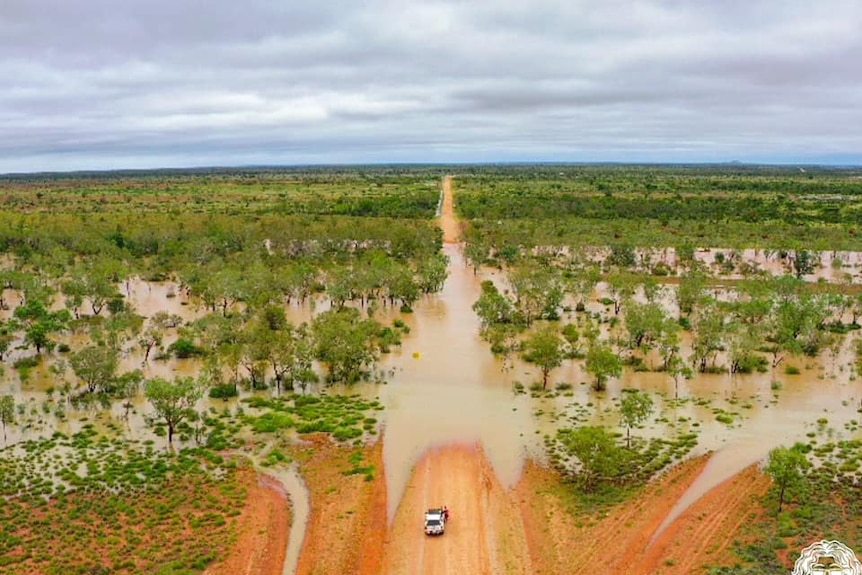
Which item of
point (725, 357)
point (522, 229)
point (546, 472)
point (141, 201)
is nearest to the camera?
point (546, 472)

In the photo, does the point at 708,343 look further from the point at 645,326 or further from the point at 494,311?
the point at 494,311

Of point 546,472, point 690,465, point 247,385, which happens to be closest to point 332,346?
point 247,385

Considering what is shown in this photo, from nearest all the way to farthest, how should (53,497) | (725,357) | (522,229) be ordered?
1. (53,497)
2. (725,357)
3. (522,229)

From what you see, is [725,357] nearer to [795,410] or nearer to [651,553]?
[795,410]

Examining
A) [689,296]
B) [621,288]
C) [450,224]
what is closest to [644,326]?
[689,296]

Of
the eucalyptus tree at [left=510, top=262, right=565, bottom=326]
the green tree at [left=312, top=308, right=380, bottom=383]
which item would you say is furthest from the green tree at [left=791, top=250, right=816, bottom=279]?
the green tree at [left=312, top=308, right=380, bottom=383]
